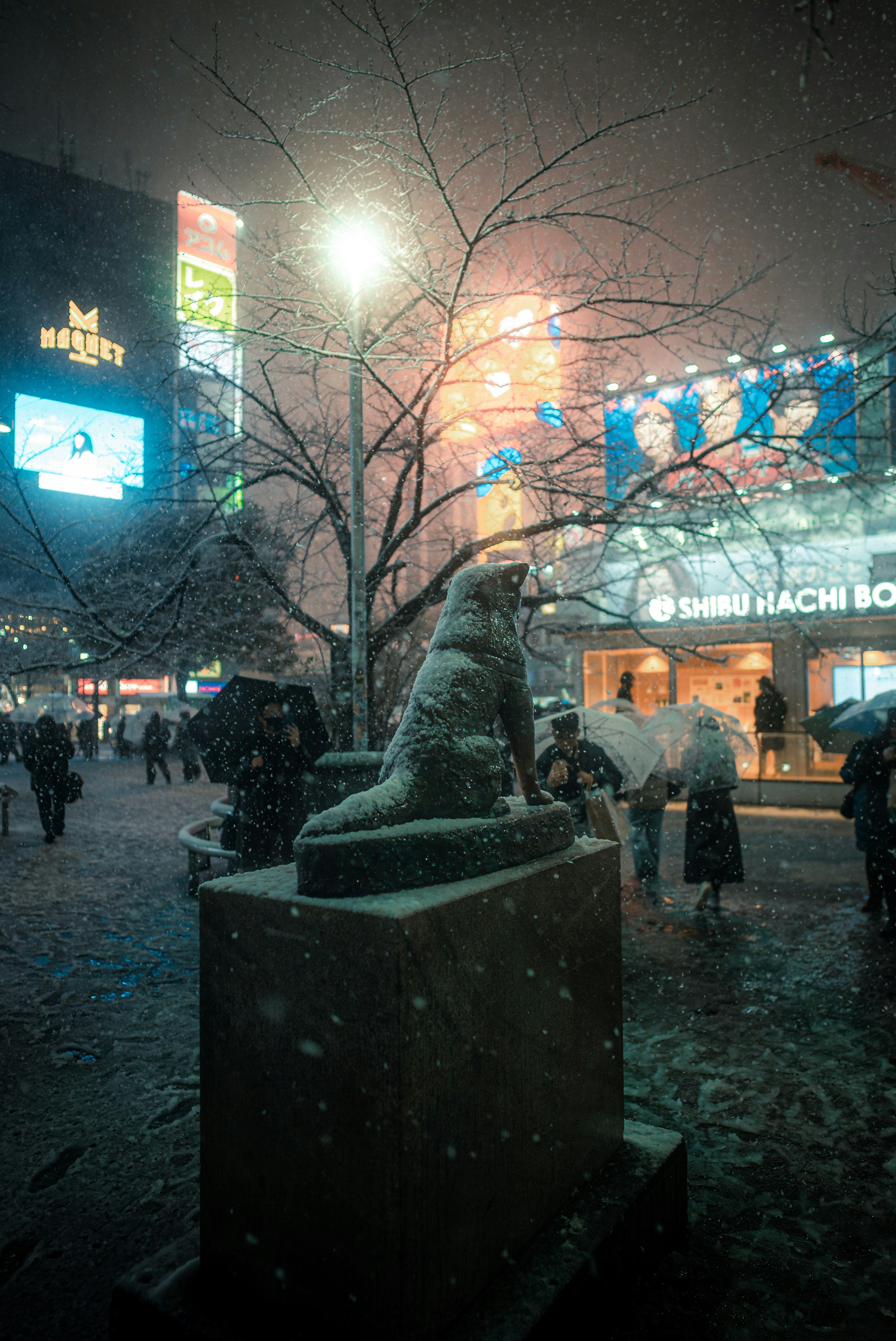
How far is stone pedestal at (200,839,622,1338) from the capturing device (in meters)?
1.92

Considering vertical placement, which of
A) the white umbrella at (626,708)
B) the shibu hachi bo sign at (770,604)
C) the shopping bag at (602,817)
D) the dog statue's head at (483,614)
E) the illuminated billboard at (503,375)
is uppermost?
the illuminated billboard at (503,375)

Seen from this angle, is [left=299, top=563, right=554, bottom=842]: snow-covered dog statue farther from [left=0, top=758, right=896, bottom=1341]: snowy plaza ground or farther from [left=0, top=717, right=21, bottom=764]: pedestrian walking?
[left=0, top=717, right=21, bottom=764]: pedestrian walking

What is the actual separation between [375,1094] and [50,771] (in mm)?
11185

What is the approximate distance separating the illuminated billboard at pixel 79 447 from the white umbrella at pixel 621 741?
17.0ft

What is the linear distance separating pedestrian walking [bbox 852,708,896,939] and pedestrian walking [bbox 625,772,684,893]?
5.62ft

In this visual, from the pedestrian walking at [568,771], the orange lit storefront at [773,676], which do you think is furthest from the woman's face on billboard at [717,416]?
the orange lit storefront at [773,676]

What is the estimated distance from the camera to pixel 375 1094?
6.31 ft

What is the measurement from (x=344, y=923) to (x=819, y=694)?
1779 centimetres

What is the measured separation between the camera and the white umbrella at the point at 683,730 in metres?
8.03

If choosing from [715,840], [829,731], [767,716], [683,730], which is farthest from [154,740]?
[715,840]

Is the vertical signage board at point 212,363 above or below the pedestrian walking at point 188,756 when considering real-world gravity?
above

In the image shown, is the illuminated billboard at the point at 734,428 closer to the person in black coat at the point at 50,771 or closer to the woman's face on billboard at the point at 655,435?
the woman's face on billboard at the point at 655,435

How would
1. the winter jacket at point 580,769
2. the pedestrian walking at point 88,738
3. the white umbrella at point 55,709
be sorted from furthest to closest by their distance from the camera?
the pedestrian walking at point 88,738, the white umbrella at point 55,709, the winter jacket at point 580,769

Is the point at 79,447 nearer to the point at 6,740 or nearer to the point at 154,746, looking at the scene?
the point at 154,746
